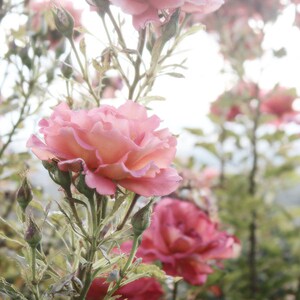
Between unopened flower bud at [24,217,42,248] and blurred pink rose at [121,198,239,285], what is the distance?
314mm

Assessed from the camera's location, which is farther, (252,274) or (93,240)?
(252,274)

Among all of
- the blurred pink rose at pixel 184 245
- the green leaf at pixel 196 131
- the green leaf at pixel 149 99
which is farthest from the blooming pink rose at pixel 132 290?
the green leaf at pixel 196 131

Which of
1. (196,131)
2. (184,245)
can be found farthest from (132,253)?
(196,131)

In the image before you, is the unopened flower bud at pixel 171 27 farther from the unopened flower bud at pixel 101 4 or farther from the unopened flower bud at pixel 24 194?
the unopened flower bud at pixel 24 194

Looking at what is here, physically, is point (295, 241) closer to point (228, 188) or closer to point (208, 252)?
point (228, 188)

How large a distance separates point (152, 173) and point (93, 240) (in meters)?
0.09

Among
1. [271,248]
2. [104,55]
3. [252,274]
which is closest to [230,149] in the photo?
[271,248]

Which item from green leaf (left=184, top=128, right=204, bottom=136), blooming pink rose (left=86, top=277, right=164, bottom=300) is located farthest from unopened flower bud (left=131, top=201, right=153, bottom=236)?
green leaf (left=184, top=128, right=204, bottom=136)

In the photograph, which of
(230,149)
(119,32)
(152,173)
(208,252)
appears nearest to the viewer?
(152,173)

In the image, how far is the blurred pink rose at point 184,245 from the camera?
2.72ft

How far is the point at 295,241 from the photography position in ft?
5.66

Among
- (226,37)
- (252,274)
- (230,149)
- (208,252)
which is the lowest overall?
(208,252)

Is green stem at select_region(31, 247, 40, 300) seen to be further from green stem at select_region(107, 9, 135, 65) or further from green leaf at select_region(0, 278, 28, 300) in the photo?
green stem at select_region(107, 9, 135, 65)

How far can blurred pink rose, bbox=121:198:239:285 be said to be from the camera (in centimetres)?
83
